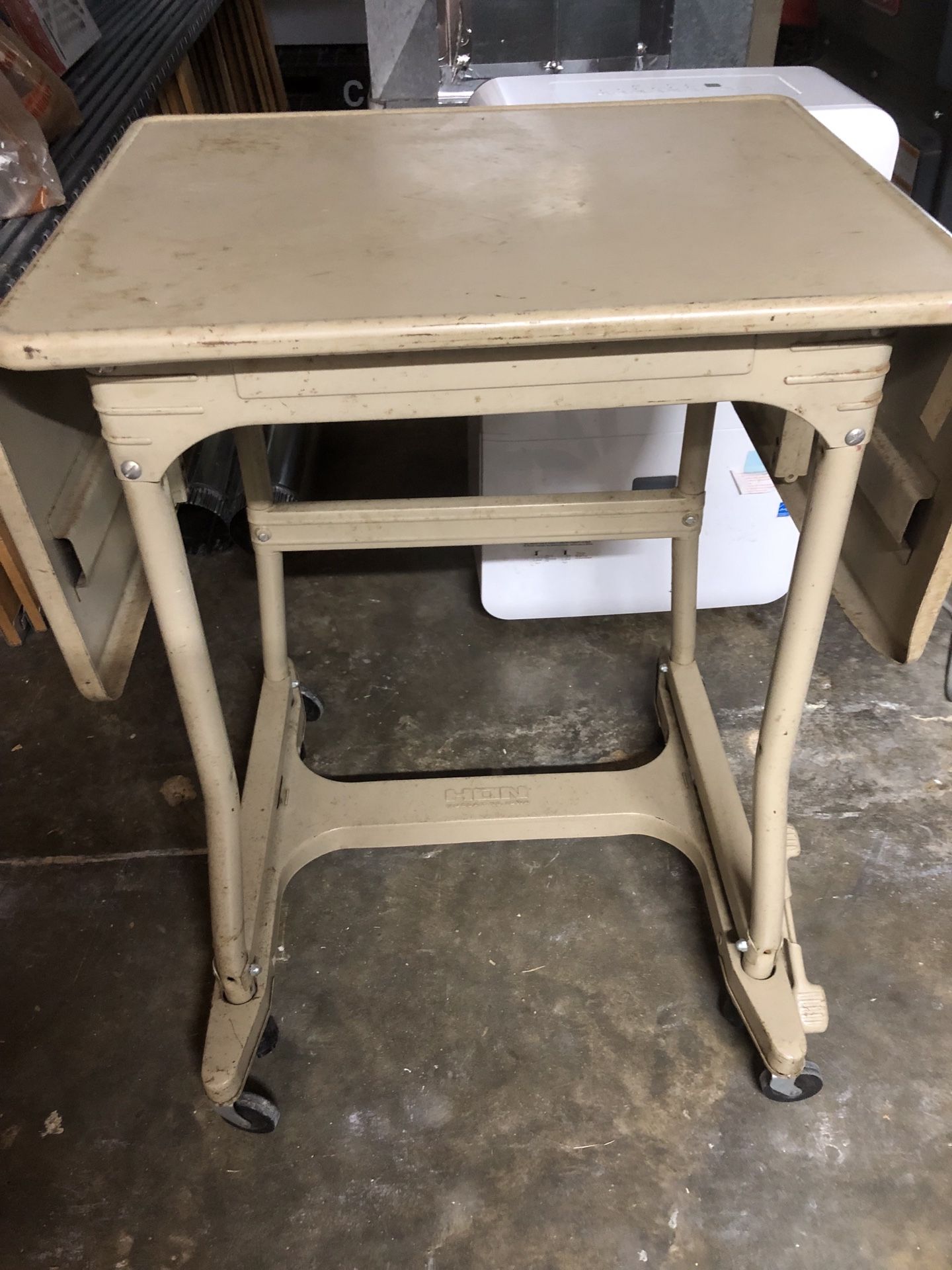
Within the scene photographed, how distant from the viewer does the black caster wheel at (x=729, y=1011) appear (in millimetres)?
1230

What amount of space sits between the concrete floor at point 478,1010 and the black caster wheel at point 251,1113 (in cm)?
3

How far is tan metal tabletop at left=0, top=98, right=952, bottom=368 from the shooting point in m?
0.66

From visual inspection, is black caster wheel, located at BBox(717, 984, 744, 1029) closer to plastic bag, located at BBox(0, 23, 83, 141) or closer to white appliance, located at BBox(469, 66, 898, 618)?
white appliance, located at BBox(469, 66, 898, 618)

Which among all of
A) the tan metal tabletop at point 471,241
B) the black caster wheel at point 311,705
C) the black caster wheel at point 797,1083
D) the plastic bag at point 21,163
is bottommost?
the black caster wheel at point 311,705

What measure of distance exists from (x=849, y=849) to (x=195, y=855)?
108 centimetres

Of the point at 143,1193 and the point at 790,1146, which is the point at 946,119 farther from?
the point at 143,1193

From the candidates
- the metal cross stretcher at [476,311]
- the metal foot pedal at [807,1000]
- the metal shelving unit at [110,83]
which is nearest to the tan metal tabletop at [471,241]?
the metal cross stretcher at [476,311]

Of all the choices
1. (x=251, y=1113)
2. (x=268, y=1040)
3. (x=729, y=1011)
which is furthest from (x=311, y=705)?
(x=729, y=1011)

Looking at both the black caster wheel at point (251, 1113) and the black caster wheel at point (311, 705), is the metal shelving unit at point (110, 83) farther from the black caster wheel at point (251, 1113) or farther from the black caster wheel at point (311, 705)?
the black caster wheel at point (251, 1113)

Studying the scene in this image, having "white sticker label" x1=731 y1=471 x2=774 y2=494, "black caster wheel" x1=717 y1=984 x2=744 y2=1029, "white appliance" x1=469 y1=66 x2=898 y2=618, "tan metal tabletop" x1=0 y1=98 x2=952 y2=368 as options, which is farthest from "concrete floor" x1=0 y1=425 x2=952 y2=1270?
"tan metal tabletop" x1=0 y1=98 x2=952 y2=368

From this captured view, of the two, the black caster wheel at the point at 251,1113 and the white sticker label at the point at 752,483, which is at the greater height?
the white sticker label at the point at 752,483

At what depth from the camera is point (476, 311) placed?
0.66 meters

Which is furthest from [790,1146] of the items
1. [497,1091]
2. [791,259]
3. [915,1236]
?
[791,259]

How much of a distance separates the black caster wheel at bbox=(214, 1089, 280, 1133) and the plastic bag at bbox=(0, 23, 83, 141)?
1.56 m
